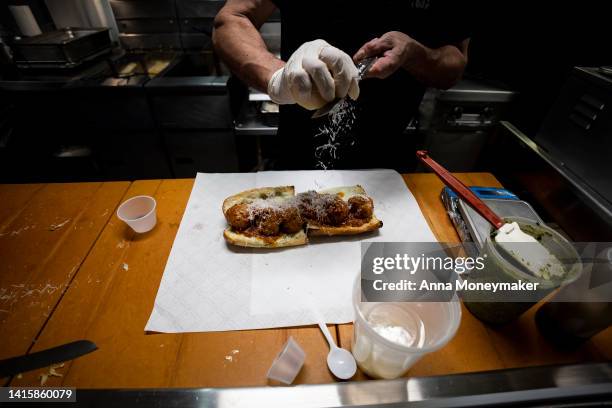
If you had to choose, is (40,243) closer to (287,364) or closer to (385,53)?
(287,364)

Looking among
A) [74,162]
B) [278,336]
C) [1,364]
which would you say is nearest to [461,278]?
[278,336]

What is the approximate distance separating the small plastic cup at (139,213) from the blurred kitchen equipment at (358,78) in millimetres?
956

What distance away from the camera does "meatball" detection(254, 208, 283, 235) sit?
1400 millimetres

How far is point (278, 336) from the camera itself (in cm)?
104

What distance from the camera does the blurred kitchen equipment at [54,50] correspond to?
3002mm

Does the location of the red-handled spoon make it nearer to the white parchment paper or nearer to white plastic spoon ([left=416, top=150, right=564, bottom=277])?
white plastic spoon ([left=416, top=150, right=564, bottom=277])

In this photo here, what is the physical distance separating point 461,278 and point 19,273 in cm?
191

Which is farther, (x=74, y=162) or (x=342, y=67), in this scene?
(x=74, y=162)

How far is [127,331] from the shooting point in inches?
40.8

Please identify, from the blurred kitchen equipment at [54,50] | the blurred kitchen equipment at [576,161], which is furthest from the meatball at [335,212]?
the blurred kitchen equipment at [54,50]

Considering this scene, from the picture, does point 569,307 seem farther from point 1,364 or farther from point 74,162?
point 74,162

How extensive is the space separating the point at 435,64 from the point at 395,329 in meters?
1.68

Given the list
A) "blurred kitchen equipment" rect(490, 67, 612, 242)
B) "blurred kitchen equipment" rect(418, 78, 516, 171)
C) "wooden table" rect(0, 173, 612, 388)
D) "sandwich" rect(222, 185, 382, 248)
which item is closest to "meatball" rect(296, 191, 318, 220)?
"sandwich" rect(222, 185, 382, 248)

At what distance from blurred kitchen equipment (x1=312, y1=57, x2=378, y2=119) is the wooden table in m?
0.83
